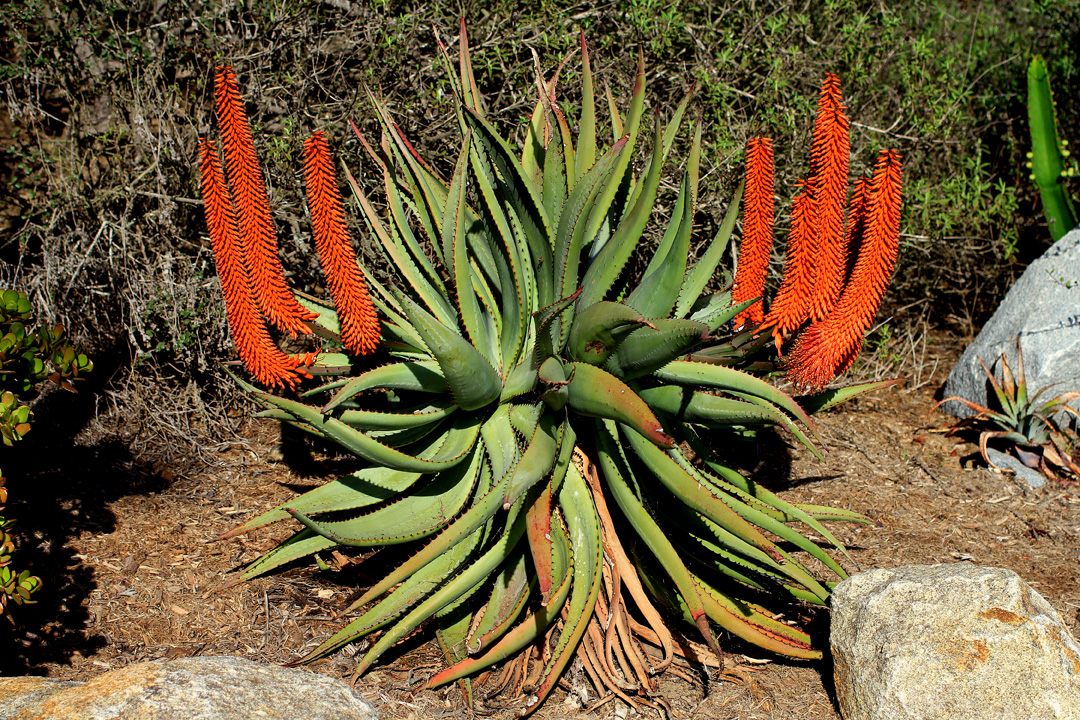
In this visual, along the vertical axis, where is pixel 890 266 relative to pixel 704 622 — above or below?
above

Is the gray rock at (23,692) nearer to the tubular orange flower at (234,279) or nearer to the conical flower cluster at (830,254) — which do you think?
the tubular orange flower at (234,279)

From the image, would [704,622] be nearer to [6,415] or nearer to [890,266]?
[890,266]

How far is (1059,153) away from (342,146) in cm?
433

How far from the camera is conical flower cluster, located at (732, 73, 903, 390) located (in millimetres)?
2375

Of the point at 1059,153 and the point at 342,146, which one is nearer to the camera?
the point at 342,146

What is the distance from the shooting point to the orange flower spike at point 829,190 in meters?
2.34

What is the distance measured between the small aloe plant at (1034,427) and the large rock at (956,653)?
2.09m

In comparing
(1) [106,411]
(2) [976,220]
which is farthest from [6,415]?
(2) [976,220]

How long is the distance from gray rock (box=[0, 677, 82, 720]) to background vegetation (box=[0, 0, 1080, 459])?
5.86 feet

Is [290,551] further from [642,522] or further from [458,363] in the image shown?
[642,522]

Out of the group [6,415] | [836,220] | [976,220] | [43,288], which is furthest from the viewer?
[976,220]

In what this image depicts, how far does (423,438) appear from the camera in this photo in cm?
271

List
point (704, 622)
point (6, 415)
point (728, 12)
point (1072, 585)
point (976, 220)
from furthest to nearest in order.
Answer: point (976, 220) → point (728, 12) → point (1072, 585) → point (704, 622) → point (6, 415)

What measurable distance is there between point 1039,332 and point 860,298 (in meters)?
2.58
